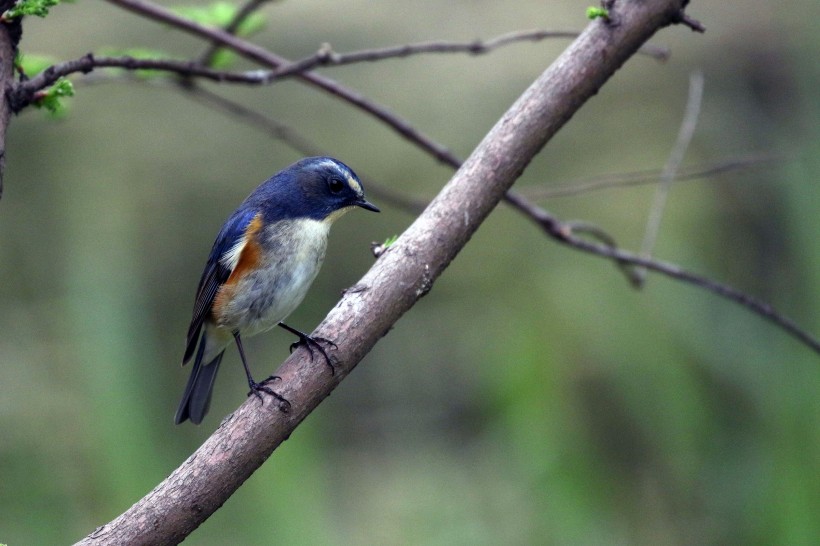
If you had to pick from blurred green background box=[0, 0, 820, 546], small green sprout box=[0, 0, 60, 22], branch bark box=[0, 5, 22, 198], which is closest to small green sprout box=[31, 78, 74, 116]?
branch bark box=[0, 5, 22, 198]

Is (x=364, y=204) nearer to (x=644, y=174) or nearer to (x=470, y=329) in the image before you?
(x=644, y=174)

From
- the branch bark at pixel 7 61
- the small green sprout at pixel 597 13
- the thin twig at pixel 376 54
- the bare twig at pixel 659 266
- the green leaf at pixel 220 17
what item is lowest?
the bare twig at pixel 659 266

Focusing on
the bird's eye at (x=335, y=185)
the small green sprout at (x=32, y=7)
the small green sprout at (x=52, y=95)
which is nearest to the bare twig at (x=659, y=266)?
the bird's eye at (x=335, y=185)

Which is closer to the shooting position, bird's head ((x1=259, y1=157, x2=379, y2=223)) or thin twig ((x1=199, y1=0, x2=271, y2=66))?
bird's head ((x1=259, y1=157, x2=379, y2=223))

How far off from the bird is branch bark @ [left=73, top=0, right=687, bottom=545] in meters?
0.50

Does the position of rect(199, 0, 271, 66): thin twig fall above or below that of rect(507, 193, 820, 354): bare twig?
above

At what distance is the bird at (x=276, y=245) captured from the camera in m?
3.13

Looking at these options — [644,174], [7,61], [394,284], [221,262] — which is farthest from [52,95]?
[644,174]

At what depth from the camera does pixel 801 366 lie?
5.69 m

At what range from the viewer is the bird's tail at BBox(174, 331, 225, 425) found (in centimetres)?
345

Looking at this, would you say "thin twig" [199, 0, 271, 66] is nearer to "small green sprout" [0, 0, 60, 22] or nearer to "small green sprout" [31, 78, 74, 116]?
"small green sprout" [31, 78, 74, 116]

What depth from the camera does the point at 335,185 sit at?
125 inches

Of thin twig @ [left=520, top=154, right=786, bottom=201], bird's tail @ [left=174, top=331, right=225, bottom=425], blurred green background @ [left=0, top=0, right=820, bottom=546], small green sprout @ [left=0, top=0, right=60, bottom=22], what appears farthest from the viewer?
blurred green background @ [left=0, top=0, right=820, bottom=546]

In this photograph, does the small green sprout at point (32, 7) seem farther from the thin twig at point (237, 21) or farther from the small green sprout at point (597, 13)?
the small green sprout at point (597, 13)
